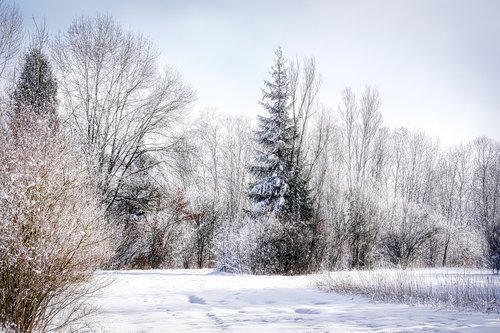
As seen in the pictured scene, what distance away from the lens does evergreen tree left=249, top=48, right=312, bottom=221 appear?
1994 centimetres

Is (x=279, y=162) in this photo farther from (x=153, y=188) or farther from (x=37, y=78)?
(x=37, y=78)

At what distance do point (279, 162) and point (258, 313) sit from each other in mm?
13833

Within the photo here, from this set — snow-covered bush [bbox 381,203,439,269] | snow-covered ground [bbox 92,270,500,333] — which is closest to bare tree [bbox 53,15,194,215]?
snow-covered ground [bbox 92,270,500,333]

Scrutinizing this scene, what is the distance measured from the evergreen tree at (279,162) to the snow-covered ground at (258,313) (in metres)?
9.46

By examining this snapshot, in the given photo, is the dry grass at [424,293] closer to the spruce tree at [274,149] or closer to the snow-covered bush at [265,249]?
the snow-covered bush at [265,249]

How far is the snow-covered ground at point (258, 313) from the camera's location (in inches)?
229

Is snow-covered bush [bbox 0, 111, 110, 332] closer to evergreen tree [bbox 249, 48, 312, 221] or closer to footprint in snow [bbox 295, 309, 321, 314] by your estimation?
footprint in snow [bbox 295, 309, 321, 314]

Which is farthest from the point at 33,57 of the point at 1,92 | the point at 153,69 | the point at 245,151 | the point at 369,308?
the point at 245,151

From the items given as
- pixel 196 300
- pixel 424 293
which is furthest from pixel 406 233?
pixel 196 300

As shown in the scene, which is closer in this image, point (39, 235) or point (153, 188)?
point (39, 235)

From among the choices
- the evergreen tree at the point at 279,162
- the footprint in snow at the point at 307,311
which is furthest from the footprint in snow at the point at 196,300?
the evergreen tree at the point at 279,162

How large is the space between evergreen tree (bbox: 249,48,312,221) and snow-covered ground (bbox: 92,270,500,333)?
31.0 feet

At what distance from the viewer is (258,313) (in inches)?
283

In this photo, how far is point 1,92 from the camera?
48.0 ft
